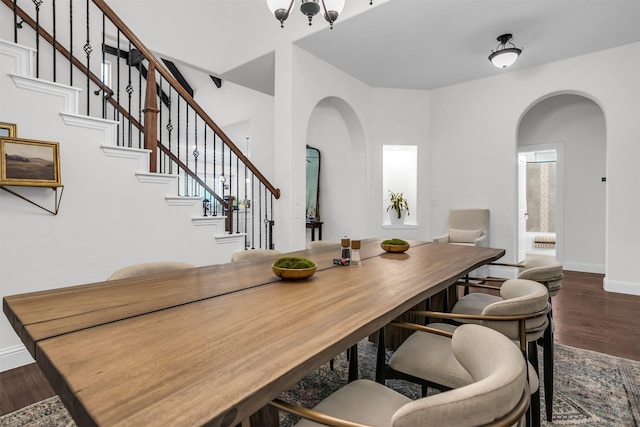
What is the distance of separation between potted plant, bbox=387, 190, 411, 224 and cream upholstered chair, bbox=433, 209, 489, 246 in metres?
0.82

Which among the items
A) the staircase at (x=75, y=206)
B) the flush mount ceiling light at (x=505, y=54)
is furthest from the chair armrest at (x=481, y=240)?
the staircase at (x=75, y=206)

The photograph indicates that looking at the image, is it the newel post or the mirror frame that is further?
the mirror frame

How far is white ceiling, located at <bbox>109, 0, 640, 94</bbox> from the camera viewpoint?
3.43 meters

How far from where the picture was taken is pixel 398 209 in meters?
5.86

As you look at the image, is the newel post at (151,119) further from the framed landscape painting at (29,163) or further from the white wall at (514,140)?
the white wall at (514,140)

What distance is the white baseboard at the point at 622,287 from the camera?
13.3 ft

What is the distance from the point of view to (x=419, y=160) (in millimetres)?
5777

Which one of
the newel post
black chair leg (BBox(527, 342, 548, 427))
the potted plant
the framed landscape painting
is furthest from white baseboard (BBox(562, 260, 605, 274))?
the framed landscape painting

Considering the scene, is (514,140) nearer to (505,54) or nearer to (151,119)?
(505,54)

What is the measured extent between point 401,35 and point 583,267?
468cm

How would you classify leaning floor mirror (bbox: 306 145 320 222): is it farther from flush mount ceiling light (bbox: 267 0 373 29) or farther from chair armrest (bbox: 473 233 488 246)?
flush mount ceiling light (bbox: 267 0 373 29)

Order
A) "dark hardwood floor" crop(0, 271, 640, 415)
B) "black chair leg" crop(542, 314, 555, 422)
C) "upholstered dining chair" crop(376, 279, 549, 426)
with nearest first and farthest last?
"upholstered dining chair" crop(376, 279, 549, 426) → "black chair leg" crop(542, 314, 555, 422) → "dark hardwood floor" crop(0, 271, 640, 415)

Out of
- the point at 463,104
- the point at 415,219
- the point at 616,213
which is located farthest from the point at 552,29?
the point at 415,219

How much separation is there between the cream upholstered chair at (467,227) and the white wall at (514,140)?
203mm
